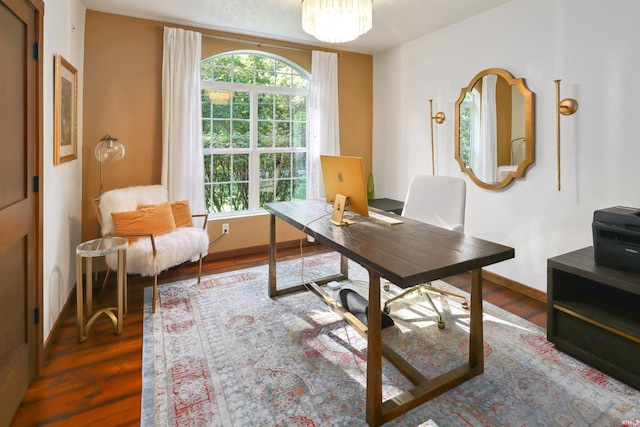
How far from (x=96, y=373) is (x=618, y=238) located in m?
3.11

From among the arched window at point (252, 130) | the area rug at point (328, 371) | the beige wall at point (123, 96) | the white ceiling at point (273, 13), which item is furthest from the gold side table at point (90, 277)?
the white ceiling at point (273, 13)

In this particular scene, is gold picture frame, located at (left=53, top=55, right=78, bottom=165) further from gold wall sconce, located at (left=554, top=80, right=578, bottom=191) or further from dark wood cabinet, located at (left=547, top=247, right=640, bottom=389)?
gold wall sconce, located at (left=554, top=80, right=578, bottom=191)

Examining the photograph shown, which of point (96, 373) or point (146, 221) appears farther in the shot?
point (146, 221)

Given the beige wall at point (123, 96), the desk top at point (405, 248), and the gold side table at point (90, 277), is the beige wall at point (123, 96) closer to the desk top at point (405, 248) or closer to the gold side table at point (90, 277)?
the gold side table at point (90, 277)

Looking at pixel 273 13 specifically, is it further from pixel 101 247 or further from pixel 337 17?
pixel 101 247

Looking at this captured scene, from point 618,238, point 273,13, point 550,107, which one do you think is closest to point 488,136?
point 550,107

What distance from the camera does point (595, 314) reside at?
2.09m

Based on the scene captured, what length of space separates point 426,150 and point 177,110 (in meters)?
2.76

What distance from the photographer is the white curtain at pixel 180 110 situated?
12.0ft

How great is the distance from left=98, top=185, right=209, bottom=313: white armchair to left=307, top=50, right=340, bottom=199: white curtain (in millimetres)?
1695

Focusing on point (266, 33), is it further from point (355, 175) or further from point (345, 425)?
point (345, 425)

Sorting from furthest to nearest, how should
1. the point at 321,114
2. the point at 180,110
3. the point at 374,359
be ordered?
1. the point at 321,114
2. the point at 180,110
3. the point at 374,359

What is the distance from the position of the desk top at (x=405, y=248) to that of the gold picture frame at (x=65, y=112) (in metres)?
1.67

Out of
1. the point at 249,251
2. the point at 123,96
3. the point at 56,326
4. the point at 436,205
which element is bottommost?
the point at 56,326
